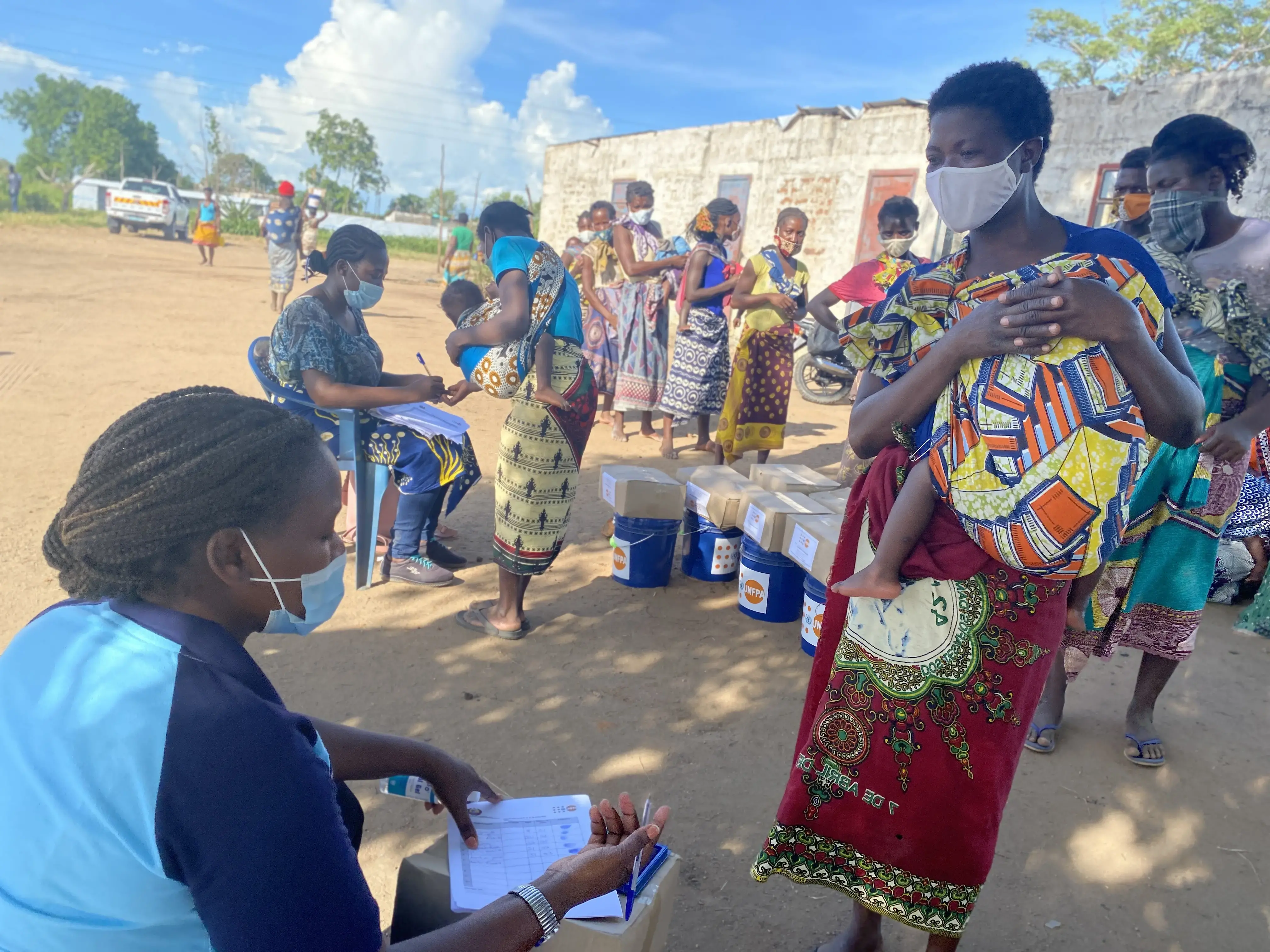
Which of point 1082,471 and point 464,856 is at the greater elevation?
point 1082,471

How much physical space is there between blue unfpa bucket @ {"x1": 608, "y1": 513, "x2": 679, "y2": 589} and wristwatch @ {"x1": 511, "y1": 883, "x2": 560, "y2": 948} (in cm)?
297

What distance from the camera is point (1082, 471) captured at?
1.44 m

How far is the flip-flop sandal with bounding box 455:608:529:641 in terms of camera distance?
12.4ft

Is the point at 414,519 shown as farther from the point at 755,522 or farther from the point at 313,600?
the point at 313,600

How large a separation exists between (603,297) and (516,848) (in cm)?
639

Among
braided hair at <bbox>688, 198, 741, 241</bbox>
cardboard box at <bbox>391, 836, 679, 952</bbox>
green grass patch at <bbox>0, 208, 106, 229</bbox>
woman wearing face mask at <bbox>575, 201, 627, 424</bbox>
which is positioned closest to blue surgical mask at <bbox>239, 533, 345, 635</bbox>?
cardboard box at <bbox>391, 836, 679, 952</bbox>

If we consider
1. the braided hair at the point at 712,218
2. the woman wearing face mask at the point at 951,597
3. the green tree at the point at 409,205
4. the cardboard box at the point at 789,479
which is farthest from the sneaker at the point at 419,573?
the green tree at the point at 409,205

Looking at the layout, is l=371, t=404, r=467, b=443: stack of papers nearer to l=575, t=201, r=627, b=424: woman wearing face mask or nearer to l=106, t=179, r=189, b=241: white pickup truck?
l=575, t=201, r=627, b=424: woman wearing face mask

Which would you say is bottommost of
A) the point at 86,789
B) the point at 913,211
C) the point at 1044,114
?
the point at 86,789

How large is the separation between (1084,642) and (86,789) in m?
3.04

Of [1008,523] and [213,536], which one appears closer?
[213,536]

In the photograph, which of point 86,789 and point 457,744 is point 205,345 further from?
point 86,789

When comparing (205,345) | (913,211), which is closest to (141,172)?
(205,345)

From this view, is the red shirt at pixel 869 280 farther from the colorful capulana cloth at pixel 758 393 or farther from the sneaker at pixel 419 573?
the sneaker at pixel 419 573
